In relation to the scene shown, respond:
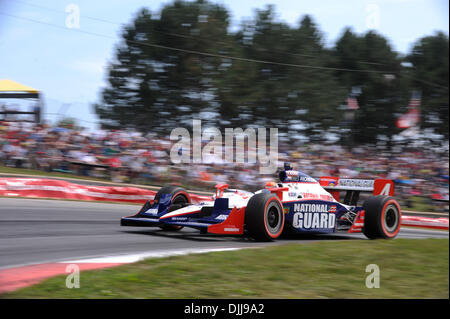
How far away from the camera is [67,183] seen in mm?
13570

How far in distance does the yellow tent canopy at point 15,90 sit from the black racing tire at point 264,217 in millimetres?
11837

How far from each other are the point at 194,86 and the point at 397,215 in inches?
553

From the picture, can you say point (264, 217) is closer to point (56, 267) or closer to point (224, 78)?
point (56, 267)

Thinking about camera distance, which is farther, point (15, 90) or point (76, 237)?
point (15, 90)

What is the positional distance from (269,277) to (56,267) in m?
2.25

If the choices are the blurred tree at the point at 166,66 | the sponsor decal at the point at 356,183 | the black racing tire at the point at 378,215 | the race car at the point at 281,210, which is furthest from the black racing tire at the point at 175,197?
the blurred tree at the point at 166,66

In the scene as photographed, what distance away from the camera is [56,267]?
5480 millimetres

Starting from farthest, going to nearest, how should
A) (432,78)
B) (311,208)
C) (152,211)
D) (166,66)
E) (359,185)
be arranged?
(432,78)
(166,66)
(359,185)
(311,208)
(152,211)

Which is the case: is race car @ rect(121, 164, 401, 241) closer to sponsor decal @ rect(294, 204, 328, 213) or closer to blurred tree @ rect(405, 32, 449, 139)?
sponsor decal @ rect(294, 204, 328, 213)

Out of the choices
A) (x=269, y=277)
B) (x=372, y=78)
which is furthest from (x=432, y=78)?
(x=269, y=277)

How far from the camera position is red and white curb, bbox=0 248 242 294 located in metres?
4.71

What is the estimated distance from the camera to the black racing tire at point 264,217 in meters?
7.85

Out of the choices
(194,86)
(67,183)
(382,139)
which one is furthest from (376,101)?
(67,183)

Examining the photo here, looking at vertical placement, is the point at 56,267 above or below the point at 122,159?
below
